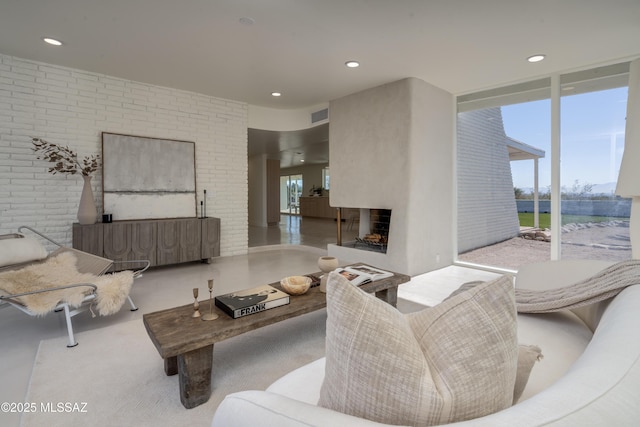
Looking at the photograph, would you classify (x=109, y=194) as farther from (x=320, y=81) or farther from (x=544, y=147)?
(x=544, y=147)

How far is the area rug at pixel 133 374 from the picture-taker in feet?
5.10

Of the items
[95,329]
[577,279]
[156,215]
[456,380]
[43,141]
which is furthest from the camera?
[156,215]

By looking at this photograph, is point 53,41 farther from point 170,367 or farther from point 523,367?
point 523,367

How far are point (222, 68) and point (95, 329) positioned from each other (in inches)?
123

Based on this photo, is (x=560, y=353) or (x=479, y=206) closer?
(x=560, y=353)

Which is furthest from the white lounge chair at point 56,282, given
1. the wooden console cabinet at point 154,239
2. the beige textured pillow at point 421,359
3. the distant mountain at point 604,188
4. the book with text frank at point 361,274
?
the distant mountain at point 604,188

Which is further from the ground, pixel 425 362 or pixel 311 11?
pixel 311 11

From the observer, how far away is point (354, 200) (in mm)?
4906

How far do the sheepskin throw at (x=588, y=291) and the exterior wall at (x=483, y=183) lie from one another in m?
3.36

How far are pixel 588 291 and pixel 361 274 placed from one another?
1460mm

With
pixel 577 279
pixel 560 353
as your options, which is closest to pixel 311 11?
pixel 577 279

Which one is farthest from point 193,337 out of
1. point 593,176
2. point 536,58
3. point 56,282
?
point 593,176

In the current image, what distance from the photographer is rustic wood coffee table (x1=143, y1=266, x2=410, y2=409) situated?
1541 millimetres

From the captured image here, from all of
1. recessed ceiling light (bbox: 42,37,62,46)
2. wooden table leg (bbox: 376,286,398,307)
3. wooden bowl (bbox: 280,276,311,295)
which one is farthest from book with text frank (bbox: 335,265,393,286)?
recessed ceiling light (bbox: 42,37,62,46)
